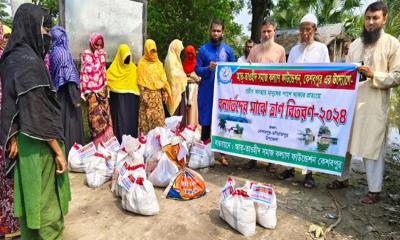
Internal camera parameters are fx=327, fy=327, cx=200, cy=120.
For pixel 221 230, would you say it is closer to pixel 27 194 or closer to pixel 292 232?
pixel 292 232

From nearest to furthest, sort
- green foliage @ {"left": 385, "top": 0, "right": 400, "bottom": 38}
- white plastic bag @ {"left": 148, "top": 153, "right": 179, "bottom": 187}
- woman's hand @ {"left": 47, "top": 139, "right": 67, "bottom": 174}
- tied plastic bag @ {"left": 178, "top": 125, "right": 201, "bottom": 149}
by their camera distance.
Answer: woman's hand @ {"left": 47, "top": 139, "right": 67, "bottom": 174}
white plastic bag @ {"left": 148, "top": 153, "right": 179, "bottom": 187}
tied plastic bag @ {"left": 178, "top": 125, "right": 201, "bottom": 149}
green foliage @ {"left": 385, "top": 0, "right": 400, "bottom": 38}

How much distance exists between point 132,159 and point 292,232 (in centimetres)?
176

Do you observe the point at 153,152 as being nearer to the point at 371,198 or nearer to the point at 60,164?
the point at 60,164

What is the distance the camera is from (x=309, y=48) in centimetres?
385

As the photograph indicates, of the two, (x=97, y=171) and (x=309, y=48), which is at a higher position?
(x=309, y=48)

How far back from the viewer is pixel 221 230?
9.52 feet

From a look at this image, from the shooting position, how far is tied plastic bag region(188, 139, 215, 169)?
14.6 feet

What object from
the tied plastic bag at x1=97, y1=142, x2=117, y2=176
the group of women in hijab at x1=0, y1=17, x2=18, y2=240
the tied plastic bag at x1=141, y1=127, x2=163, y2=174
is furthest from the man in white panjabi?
the group of women in hijab at x1=0, y1=17, x2=18, y2=240

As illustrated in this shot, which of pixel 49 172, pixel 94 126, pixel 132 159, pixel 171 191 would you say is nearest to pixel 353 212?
pixel 171 191

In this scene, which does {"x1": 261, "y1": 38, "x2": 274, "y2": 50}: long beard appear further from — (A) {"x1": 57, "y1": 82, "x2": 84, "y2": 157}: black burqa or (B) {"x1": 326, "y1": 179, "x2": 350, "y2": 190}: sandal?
(A) {"x1": 57, "y1": 82, "x2": 84, "y2": 157}: black burqa

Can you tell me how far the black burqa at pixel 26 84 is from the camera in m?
1.99

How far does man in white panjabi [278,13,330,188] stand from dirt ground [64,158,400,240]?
0.47m

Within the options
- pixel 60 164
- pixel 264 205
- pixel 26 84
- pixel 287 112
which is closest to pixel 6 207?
pixel 60 164

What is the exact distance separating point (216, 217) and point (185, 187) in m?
0.53
